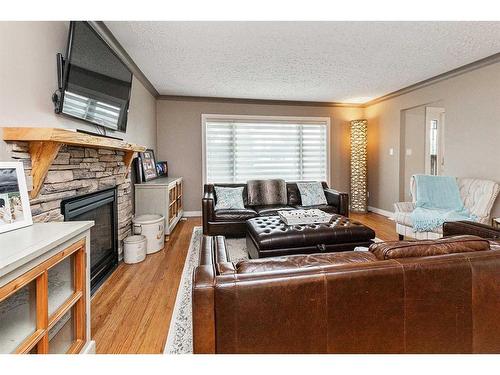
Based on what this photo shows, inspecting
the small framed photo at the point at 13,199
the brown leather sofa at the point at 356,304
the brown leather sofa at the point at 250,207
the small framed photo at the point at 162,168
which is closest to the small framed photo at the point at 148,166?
the small framed photo at the point at 162,168

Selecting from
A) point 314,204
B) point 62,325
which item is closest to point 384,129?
point 314,204

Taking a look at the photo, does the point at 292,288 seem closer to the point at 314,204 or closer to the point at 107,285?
the point at 107,285

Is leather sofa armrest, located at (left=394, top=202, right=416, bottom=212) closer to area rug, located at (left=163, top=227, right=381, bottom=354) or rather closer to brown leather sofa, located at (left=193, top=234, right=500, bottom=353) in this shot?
area rug, located at (left=163, top=227, right=381, bottom=354)

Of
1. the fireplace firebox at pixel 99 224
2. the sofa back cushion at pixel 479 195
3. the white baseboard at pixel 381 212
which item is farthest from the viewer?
the white baseboard at pixel 381 212

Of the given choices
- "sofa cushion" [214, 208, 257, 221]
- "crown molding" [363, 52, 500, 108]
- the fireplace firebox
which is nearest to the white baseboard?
"crown molding" [363, 52, 500, 108]

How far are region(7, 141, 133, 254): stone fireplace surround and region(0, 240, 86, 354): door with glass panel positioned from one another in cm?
48

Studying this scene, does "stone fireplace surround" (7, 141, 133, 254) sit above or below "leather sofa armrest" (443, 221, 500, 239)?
above

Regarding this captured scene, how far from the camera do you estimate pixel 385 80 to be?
4.18 m

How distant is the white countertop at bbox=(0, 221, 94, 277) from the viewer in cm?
90

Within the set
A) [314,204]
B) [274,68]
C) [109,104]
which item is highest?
[274,68]

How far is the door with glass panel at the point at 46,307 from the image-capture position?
1.02 metres

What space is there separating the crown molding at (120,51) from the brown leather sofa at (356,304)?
2.57m

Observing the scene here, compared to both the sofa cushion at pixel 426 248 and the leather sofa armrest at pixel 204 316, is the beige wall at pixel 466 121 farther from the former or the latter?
the leather sofa armrest at pixel 204 316
